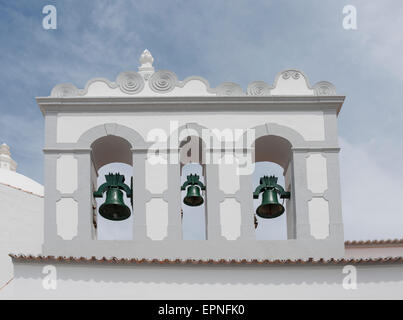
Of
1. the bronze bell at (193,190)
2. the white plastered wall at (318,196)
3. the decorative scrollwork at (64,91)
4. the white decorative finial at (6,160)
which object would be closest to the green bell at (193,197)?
the bronze bell at (193,190)

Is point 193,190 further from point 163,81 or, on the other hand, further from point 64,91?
point 64,91

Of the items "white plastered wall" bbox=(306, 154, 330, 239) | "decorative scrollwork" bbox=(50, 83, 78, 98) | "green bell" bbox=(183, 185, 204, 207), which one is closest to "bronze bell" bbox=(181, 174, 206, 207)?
"green bell" bbox=(183, 185, 204, 207)

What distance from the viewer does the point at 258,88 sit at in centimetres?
1961

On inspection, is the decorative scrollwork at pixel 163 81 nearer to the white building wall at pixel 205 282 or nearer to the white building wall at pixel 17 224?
the white building wall at pixel 205 282

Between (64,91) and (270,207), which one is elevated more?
(64,91)

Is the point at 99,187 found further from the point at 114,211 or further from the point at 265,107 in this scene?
the point at 265,107

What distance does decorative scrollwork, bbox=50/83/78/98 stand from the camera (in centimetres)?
1942

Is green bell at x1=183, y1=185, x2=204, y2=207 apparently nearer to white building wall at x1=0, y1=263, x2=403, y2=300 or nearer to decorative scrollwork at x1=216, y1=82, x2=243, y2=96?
decorative scrollwork at x1=216, y1=82, x2=243, y2=96

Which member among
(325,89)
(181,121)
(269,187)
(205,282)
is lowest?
(205,282)

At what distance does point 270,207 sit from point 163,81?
3.55 m

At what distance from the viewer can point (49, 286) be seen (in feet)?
55.0

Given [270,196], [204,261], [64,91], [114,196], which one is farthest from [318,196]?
[64,91]
